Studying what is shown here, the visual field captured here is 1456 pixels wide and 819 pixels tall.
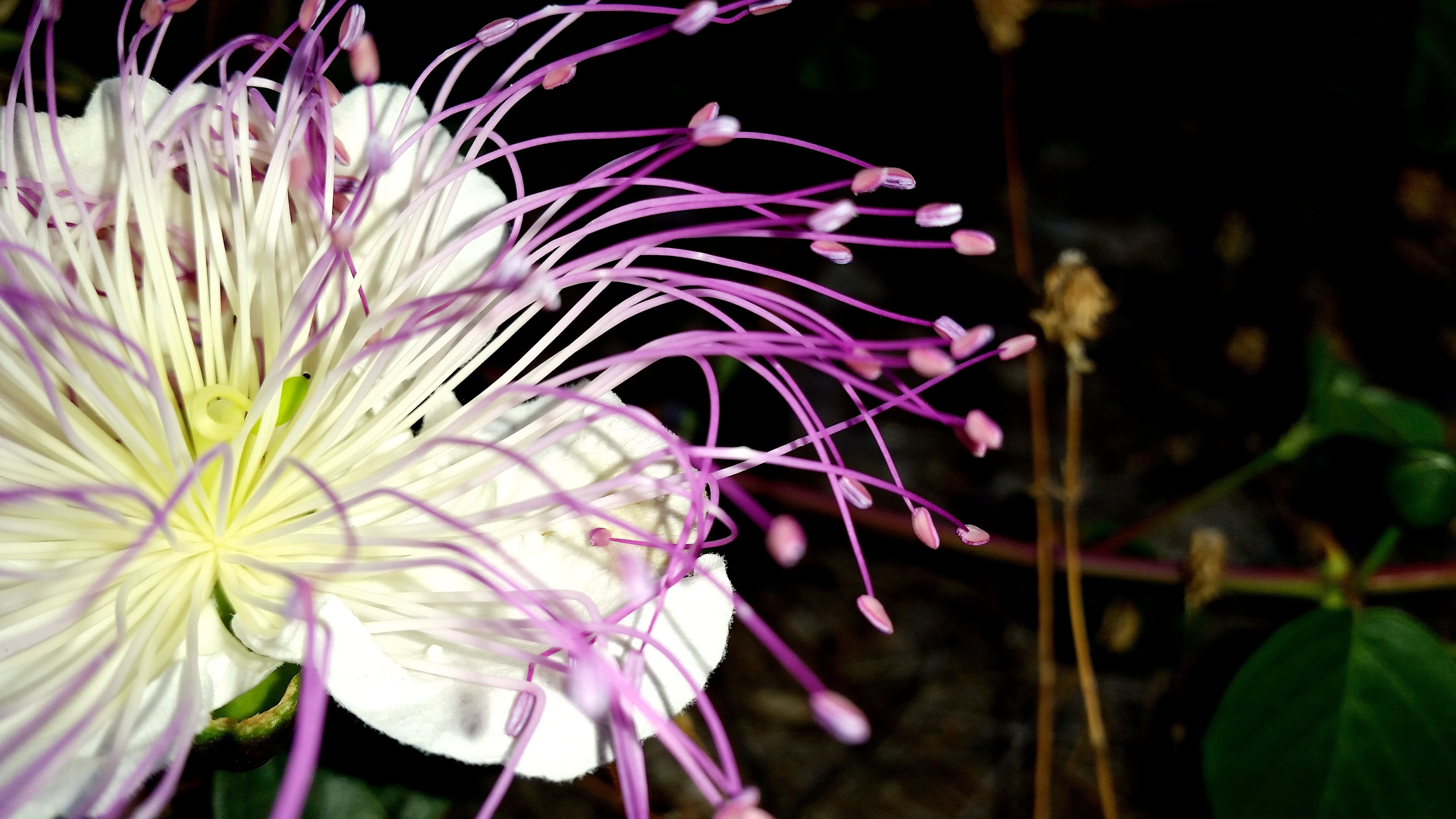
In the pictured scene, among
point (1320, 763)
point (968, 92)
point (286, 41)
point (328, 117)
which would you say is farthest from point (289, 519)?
point (968, 92)

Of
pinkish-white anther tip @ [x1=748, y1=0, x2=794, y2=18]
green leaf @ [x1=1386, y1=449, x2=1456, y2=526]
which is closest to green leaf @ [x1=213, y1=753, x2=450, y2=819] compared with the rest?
pinkish-white anther tip @ [x1=748, y1=0, x2=794, y2=18]

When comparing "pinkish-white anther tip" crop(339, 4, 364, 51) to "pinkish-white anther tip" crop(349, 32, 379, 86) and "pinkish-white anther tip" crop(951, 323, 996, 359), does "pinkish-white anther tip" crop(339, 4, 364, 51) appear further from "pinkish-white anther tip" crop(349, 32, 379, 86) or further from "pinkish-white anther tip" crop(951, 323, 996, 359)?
"pinkish-white anther tip" crop(951, 323, 996, 359)

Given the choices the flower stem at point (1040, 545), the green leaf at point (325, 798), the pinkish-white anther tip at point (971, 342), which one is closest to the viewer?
the pinkish-white anther tip at point (971, 342)

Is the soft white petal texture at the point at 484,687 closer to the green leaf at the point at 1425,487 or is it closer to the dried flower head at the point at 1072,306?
the dried flower head at the point at 1072,306

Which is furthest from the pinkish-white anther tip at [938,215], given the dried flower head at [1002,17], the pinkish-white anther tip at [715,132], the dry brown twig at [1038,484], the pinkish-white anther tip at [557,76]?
the dried flower head at [1002,17]

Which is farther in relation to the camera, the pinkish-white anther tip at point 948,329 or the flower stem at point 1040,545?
the flower stem at point 1040,545

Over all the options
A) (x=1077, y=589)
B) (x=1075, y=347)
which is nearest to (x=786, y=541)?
(x=1075, y=347)

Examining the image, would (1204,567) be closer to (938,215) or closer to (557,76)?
(938,215)
